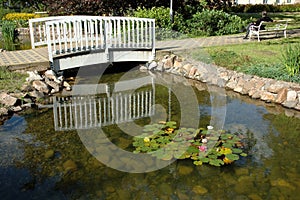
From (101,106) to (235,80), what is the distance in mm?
3327

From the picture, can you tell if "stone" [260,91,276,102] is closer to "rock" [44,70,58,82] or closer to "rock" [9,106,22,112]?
"rock" [44,70,58,82]

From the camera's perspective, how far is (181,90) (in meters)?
7.89

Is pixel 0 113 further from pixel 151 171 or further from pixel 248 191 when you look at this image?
pixel 248 191

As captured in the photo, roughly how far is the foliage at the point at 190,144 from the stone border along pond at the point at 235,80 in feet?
6.86

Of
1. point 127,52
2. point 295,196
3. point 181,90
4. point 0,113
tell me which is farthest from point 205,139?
point 127,52

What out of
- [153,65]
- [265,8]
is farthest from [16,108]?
[265,8]

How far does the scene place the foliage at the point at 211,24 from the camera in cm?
1334

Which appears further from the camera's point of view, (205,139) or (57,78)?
(57,78)

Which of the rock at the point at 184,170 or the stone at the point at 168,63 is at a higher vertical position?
the stone at the point at 168,63

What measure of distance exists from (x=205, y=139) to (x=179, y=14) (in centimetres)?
988

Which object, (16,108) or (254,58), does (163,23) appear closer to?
(254,58)

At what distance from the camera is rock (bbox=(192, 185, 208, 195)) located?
3832 mm

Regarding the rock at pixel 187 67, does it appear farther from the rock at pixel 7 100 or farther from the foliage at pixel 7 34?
the foliage at pixel 7 34

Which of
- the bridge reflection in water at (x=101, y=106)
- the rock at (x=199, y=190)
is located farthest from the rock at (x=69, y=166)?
the rock at (x=199, y=190)
